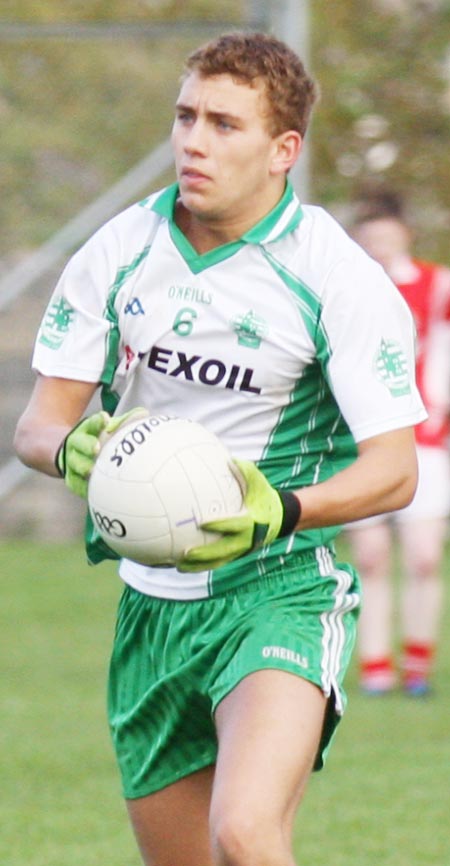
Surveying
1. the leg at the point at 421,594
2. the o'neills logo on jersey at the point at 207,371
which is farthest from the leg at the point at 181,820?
the leg at the point at 421,594

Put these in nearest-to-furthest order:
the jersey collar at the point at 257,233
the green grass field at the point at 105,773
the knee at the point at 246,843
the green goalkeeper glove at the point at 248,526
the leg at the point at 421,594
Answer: the knee at the point at 246,843
the green goalkeeper glove at the point at 248,526
the jersey collar at the point at 257,233
the green grass field at the point at 105,773
the leg at the point at 421,594

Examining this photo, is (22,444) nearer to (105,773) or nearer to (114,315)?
(114,315)

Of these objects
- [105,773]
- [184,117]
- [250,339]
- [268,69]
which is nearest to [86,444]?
[250,339]

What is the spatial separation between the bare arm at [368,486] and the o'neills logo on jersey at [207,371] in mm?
327

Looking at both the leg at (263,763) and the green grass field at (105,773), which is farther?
the green grass field at (105,773)

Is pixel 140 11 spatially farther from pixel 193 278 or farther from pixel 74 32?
pixel 193 278

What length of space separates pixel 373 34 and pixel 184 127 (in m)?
10.2

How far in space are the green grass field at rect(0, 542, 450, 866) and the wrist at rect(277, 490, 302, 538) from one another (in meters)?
2.26

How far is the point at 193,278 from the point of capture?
4191 mm

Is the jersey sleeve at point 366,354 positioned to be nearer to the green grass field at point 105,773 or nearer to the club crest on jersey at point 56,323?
the club crest on jersey at point 56,323

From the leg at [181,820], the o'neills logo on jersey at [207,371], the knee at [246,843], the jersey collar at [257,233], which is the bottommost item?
the leg at [181,820]

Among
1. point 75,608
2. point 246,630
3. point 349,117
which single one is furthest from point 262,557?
point 349,117

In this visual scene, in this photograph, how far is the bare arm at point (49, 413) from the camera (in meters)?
4.15

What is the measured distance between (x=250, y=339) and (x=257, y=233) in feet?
0.81
